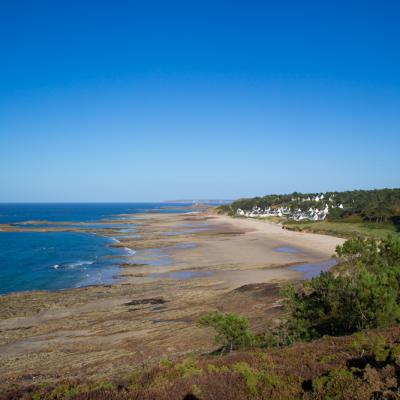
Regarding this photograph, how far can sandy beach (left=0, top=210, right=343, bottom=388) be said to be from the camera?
16547mm

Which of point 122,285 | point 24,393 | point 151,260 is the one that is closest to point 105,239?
Result: point 151,260

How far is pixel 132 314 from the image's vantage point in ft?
78.0

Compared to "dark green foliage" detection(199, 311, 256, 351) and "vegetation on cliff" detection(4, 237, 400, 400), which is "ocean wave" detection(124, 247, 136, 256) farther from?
"dark green foliage" detection(199, 311, 256, 351)

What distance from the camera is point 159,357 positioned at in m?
16.2

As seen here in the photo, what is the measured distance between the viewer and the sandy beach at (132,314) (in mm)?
16547

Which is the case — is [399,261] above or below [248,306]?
above

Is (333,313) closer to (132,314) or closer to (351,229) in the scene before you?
(132,314)

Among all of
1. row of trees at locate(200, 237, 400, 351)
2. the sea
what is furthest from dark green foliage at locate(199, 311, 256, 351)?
the sea

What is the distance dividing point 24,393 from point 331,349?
892cm

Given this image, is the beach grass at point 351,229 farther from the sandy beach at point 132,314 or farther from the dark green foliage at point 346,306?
the dark green foliage at point 346,306

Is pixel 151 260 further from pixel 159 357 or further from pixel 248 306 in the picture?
pixel 159 357

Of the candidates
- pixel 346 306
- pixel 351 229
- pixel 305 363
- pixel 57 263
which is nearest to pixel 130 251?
pixel 57 263

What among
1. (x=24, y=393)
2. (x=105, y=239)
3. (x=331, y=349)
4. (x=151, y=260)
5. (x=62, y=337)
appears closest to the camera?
(x=24, y=393)

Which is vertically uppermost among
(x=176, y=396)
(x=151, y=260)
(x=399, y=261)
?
(x=399, y=261)
